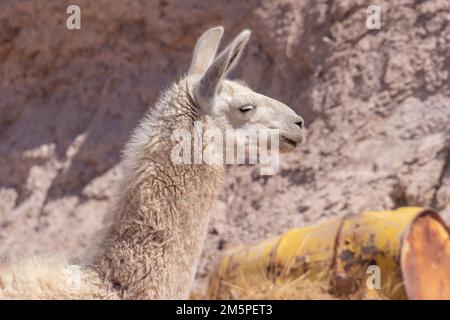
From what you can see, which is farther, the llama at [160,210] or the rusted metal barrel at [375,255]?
the rusted metal barrel at [375,255]

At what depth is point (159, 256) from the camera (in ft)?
11.8

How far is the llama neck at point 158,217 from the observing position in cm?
356

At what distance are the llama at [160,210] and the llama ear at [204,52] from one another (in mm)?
266

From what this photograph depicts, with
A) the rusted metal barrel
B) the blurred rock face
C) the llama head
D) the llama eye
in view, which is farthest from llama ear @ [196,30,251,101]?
the blurred rock face

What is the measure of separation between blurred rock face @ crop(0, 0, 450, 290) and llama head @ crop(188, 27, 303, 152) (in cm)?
274

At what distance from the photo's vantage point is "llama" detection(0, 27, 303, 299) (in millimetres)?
3521

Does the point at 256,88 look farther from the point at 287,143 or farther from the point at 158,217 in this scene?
the point at 158,217

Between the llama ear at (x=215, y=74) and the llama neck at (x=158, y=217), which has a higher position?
the llama ear at (x=215, y=74)

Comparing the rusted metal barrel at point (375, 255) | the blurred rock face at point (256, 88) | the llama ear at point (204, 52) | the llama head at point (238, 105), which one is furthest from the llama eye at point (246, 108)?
the blurred rock face at point (256, 88)

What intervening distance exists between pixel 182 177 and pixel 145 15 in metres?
5.62

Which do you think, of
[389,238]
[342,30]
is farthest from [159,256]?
[342,30]

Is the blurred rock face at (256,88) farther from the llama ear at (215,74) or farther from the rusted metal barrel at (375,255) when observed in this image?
the llama ear at (215,74)

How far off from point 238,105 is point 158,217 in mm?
728

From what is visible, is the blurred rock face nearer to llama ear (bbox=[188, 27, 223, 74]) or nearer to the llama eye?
llama ear (bbox=[188, 27, 223, 74])
